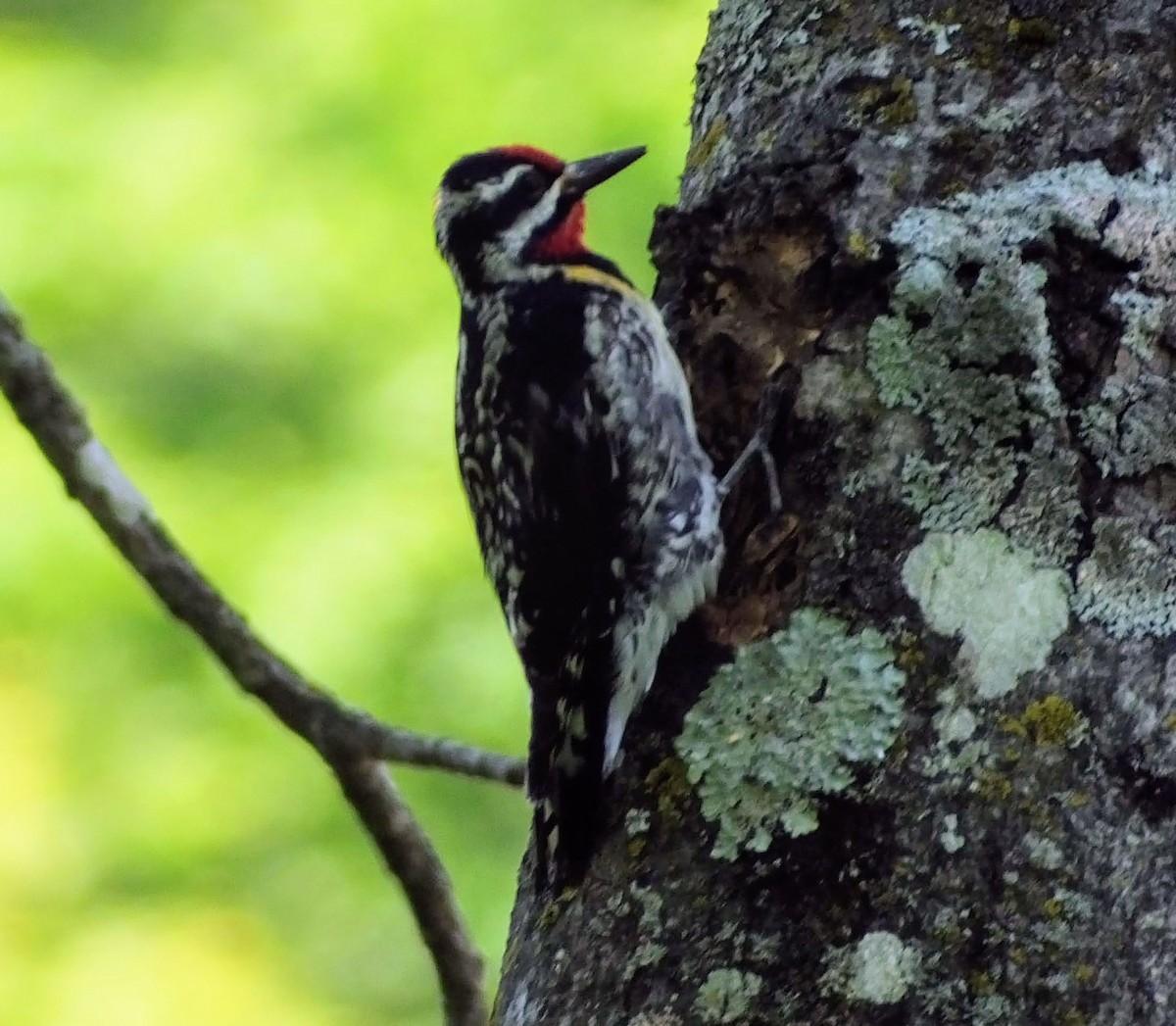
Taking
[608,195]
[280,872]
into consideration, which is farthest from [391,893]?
[608,195]

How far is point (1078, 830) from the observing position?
66.9 inches

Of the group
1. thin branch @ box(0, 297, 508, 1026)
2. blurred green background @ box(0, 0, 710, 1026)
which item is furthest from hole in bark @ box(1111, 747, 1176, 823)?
blurred green background @ box(0, 0, 710, 1026)

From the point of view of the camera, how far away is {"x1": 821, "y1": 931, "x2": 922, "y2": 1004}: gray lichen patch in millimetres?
1636

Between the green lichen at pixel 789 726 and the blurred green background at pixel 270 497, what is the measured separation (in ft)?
5.16

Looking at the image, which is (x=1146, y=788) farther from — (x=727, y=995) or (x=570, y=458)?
(x=570, y=458)

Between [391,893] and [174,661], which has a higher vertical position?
[174,661]

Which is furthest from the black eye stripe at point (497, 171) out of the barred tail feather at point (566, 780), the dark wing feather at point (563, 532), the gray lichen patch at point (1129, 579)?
the gray lichen patch at point (1129, 579)

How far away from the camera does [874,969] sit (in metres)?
1.65

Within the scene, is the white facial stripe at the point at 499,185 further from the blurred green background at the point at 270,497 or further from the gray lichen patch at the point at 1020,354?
the gray lichen patch at the point at 1020,354

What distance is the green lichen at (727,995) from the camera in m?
1.67

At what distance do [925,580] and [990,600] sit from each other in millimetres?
79

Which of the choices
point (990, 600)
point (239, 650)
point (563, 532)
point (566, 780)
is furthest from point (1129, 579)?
point (239, 650)

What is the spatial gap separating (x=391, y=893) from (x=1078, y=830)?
243 cm

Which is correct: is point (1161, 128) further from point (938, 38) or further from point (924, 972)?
point (924, 972)
